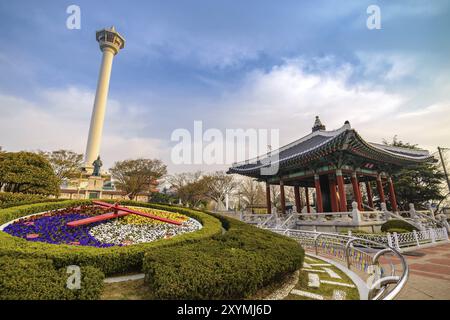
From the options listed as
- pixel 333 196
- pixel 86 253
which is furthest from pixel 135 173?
pixel 86 253

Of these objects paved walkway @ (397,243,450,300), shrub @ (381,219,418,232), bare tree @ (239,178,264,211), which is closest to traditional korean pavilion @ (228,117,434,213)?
shrub @ (381,219,418,232)

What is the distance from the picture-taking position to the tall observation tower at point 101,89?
1260 inches

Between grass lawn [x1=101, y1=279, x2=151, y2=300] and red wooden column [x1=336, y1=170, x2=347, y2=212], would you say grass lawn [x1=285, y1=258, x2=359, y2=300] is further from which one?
red wooden column [x1=336, y1=170, x2=347, y2=212]

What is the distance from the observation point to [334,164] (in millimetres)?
14414

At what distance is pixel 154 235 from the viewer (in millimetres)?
6527

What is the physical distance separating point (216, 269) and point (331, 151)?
1150cm

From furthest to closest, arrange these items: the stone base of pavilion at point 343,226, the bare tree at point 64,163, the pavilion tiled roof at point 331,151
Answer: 1. the bare tree at point 64,163
2. the pavilion tiled roof at point 331,151
3. the stone base of pavilion at point 343,226

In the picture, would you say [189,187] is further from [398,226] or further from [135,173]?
[398,226]

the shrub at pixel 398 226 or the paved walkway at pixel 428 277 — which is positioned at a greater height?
the shrub at pixel 398 226

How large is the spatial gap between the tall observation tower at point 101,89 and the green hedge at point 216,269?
3079 centimetres

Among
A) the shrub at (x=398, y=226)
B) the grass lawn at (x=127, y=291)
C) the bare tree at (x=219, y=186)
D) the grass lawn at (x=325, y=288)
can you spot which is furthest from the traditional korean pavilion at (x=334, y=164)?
the bare tree at (x=219, y=186)

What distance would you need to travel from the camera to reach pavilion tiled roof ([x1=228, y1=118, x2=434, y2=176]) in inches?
475

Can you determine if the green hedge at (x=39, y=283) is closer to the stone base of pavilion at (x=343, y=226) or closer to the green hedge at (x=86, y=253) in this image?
the green hedge at (x=86, y=253)
